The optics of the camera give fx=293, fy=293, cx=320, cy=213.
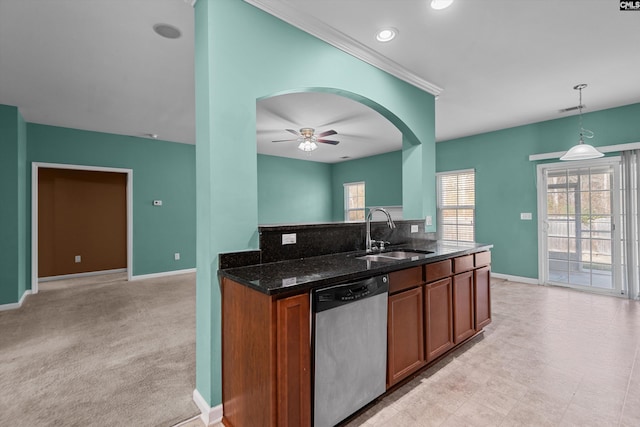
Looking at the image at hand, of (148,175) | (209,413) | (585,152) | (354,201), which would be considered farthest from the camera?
(354,201)

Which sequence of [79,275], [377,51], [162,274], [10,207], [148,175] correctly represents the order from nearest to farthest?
1. [377,51]
2. [10,207]
3. [148,175]
4. [162,274]
5. [79,275]

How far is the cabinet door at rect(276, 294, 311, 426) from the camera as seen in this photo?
1374mm

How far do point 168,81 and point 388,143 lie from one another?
4452 mm

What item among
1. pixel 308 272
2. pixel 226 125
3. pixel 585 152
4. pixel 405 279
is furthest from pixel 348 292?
pixel 585 152

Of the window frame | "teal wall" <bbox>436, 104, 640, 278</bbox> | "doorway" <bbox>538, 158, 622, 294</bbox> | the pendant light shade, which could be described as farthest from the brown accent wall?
"doorway" <bbox>538, 158, 622, 294</bbox>

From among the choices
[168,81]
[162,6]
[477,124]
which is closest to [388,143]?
[477,124]

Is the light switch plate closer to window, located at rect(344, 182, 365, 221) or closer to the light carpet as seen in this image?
the light carpet

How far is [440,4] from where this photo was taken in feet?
6.84

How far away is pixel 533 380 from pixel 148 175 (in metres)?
6.32

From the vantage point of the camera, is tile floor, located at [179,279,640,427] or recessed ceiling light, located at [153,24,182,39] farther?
recessed ceiling light, located at [153,24,182,39]

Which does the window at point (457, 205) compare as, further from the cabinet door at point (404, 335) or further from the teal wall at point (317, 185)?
the cabinet door at point (404, 335)

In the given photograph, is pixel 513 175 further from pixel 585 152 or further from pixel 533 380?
pixel 533 380

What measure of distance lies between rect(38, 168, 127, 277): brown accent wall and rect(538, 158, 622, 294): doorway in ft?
27.2

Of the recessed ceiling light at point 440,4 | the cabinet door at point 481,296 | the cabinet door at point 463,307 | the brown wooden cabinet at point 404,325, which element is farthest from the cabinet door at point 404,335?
the recessed ceiling light at point 440,4
